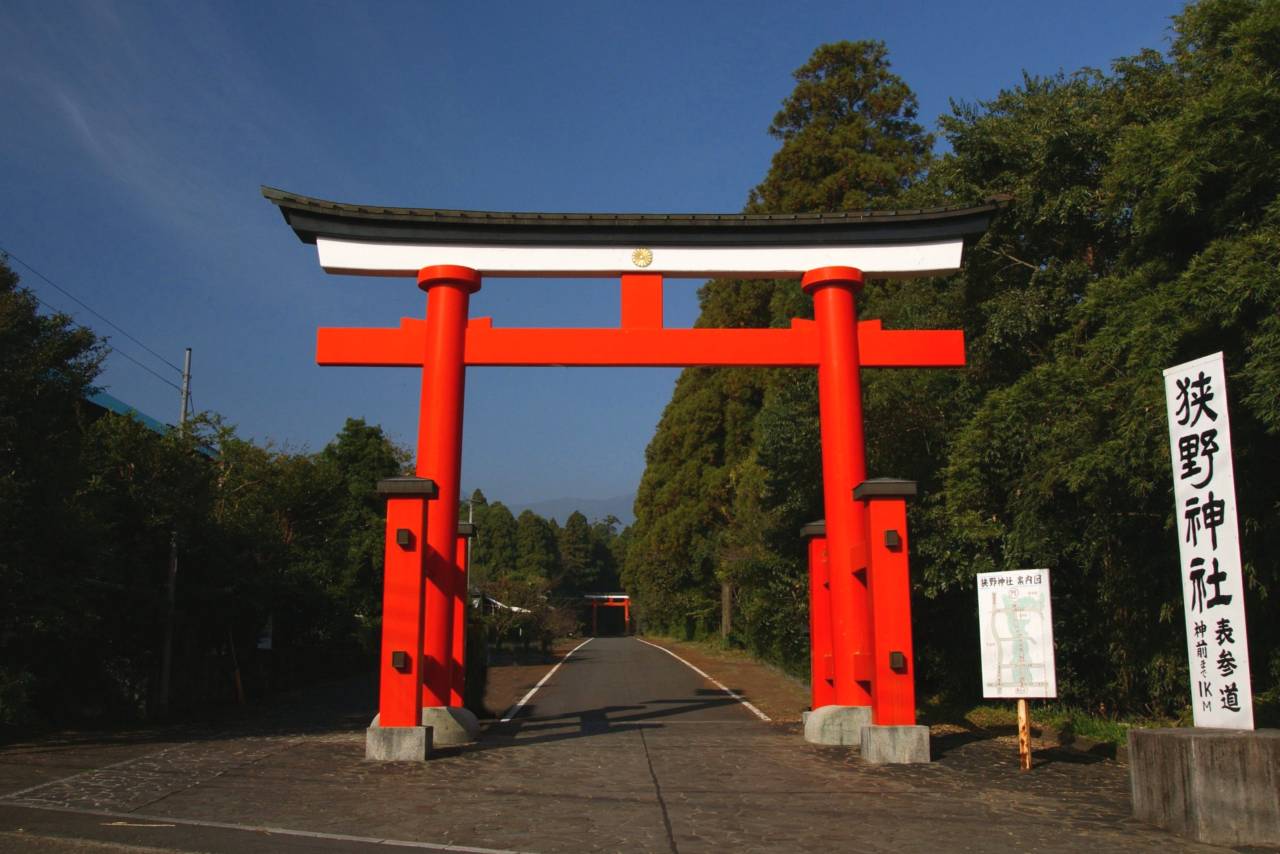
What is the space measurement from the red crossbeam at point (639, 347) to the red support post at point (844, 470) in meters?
0.35

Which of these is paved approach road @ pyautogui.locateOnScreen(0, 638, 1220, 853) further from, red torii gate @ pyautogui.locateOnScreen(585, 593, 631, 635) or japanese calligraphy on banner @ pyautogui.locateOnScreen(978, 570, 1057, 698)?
red torii gate @ pyautogui.locateOnScreen(585, 593, 631, 635)

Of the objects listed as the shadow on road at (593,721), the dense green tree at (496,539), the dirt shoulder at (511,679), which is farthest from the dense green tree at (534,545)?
the shadow on road at (593,721)

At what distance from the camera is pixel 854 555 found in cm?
1095

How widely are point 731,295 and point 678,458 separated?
8.52 m

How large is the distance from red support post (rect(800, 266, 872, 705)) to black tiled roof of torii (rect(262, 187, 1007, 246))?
0.63 meters

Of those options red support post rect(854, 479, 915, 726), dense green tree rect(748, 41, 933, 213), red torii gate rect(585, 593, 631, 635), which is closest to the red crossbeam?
red support post rect(854, 479, 915, 726)

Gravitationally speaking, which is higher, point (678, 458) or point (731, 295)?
point (731, 295)

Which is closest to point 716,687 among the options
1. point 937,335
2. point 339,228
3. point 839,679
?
point 839,679

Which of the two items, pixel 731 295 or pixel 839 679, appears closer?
pixel 839 679

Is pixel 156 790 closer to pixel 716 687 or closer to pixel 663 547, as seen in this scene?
pixel 716 687

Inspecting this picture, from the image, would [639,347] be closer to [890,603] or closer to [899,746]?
[890,603]

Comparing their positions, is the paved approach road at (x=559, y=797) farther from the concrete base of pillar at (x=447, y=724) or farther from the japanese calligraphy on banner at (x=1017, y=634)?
the japanese calligraphy on banner at (x=1017, y=634)

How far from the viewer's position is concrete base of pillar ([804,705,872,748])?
10.9 m

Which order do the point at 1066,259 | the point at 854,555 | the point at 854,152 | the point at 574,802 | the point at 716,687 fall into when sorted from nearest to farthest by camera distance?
the point at 574,802 → the point at 854,555 → the point at 1066,259 → the point at 716,687 → the point at 854,152
